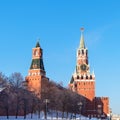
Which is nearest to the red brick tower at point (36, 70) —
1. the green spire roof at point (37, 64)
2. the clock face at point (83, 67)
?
the green spire roof at point (37, 64)

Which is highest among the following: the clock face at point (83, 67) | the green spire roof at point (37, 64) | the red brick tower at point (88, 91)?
the clock face at point (83, 67)

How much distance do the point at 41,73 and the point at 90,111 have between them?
1843 inches

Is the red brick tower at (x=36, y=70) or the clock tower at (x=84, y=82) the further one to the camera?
the clock tower at (x=84, y=82)

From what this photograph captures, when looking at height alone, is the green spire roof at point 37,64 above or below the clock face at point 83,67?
below

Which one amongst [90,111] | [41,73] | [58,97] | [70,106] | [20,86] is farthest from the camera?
[90,111]

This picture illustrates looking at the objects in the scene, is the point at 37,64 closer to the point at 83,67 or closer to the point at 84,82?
the point at 84,82

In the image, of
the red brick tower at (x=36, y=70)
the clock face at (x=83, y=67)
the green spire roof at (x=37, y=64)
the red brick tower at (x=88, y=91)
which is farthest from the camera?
the clock face at (x=83, y=67)

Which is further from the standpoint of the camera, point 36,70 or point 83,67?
point 83,67

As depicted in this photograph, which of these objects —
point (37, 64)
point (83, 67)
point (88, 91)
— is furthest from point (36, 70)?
point (83, 67)

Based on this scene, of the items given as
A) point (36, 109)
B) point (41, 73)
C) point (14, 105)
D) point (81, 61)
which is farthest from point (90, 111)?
point (14, 105)

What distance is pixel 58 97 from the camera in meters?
126

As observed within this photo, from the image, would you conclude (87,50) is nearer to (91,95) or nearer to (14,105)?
(91,95)

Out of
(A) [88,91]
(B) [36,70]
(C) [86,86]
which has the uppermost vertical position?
(B) [36,70]

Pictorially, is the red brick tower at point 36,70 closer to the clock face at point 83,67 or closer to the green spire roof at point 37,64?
the green spire roof at point 37,64
